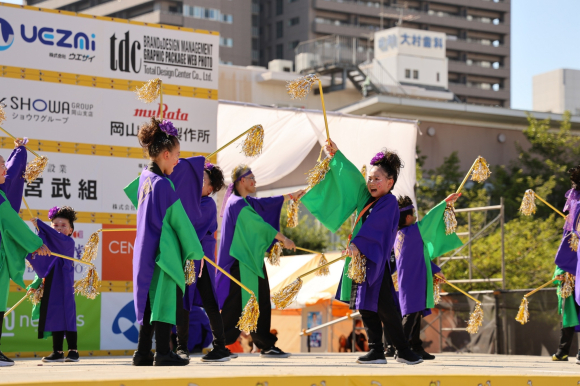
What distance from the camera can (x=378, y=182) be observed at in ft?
17.7

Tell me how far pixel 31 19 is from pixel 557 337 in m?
7.47

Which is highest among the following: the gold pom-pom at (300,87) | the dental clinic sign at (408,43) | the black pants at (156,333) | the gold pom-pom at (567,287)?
the dental clinic sign at (408,43)

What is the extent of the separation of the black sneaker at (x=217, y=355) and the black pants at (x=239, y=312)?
61 centimetres

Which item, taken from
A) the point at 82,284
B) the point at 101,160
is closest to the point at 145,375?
the point at 82,284

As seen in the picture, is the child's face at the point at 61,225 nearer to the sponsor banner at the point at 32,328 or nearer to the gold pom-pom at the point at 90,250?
the gold pom-pom at the point at 90,250

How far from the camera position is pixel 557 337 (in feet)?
33.7

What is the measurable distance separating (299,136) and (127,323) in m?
5.41

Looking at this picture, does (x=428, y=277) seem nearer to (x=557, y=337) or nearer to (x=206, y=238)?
(x=206, y=238)

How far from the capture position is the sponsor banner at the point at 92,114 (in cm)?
725

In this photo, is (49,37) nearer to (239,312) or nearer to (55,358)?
(55,358)

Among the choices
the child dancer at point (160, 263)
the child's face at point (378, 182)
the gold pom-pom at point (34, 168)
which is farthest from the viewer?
the gold pom-pom at point (34, 168)

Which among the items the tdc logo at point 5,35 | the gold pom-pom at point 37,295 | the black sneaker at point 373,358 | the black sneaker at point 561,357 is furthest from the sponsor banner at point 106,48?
the black sneaker at point 561,357

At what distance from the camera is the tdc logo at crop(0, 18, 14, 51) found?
721cm

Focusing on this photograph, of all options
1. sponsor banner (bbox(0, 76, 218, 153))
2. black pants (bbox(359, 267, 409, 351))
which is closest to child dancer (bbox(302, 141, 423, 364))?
black pants (bbox(359, 267, 409, 351))
